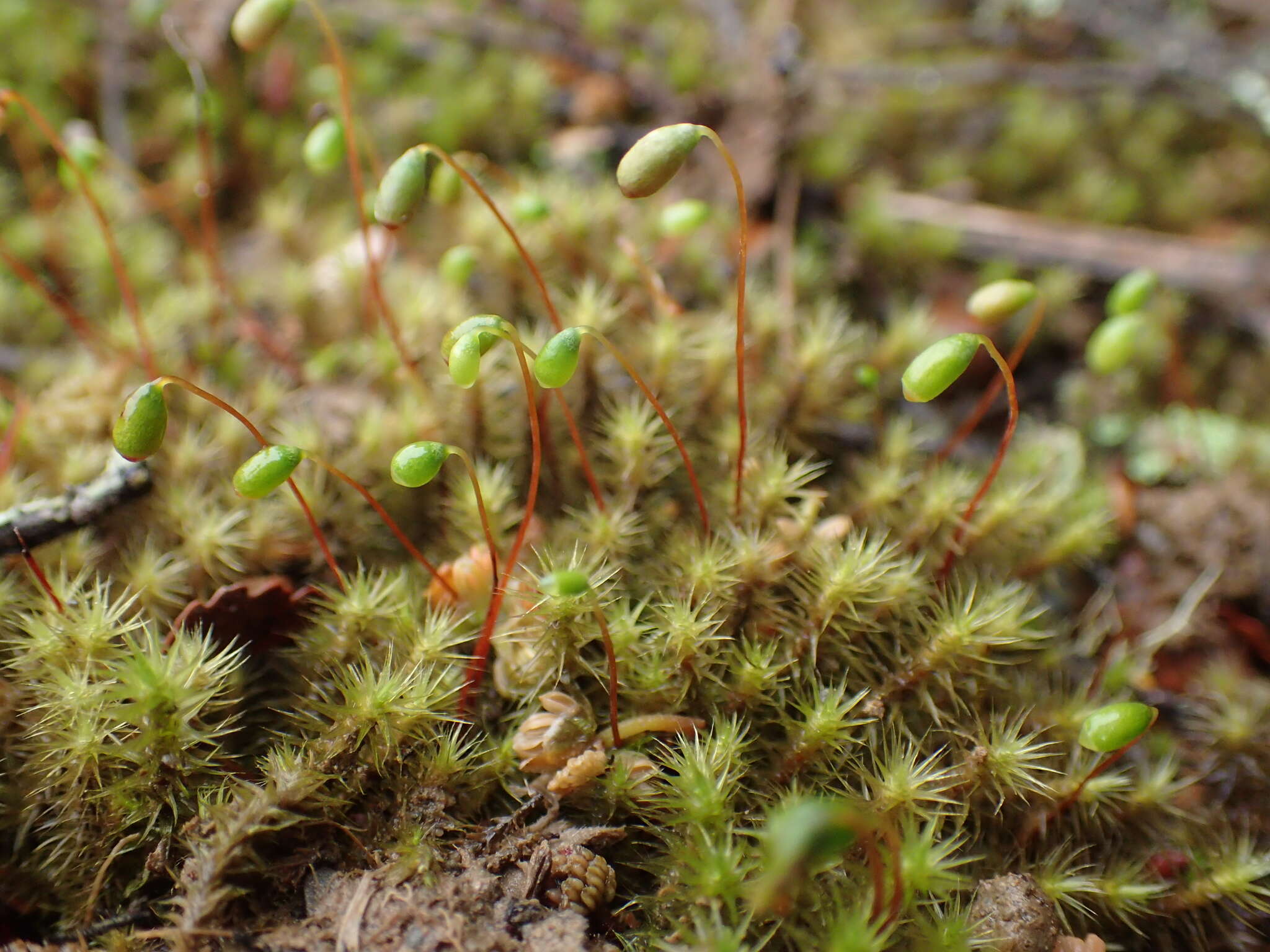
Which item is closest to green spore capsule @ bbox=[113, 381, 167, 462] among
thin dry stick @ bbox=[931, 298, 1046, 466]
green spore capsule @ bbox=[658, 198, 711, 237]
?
green spore capsule @ bbox=[658, 198, 711, 237]

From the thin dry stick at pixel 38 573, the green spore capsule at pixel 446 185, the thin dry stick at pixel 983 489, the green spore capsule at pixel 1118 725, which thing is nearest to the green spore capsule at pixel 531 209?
the green spore capsule at pixel 446 185

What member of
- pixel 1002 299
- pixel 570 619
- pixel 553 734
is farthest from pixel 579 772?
pixel 1002 299

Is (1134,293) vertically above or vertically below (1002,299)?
below

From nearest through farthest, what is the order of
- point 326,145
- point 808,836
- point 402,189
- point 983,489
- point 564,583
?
1. point 808,836
2. point 564,583
3. point 402,189
4. point 983,489
5. point 326,145

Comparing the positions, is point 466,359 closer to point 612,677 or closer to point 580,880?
point 612,677

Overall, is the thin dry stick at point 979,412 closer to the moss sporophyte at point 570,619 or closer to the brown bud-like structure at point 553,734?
the moss sporophyte at point 570,619
